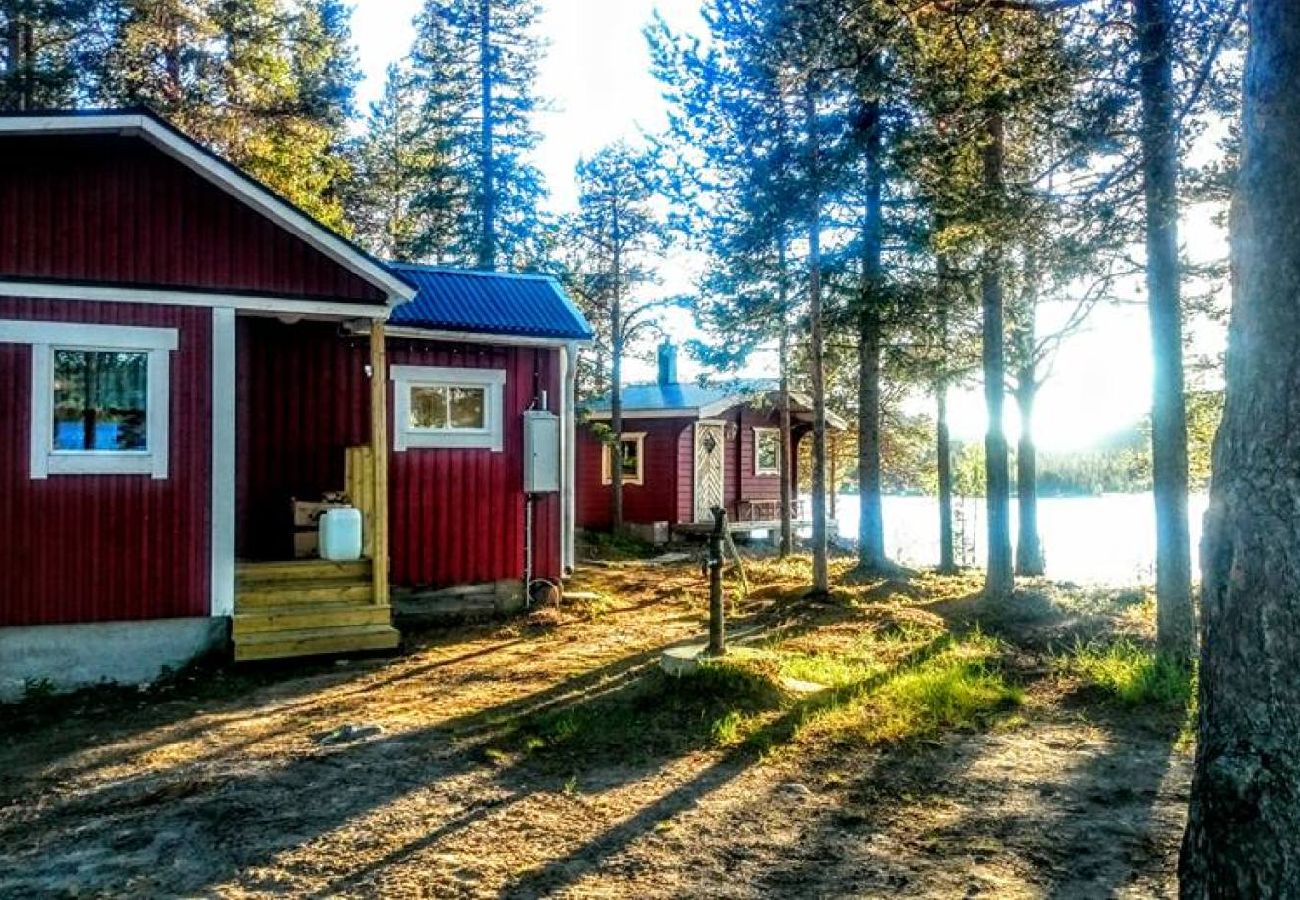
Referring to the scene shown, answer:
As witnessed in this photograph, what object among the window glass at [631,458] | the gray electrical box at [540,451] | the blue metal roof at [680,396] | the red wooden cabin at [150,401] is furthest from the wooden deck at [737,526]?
the red wooden cabin at [150,401]

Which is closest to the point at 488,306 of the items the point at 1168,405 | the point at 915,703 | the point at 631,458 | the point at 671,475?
the point at 915,703

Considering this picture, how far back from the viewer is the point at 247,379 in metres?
9.70

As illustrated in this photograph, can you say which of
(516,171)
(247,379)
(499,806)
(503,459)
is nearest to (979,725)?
(499,806)

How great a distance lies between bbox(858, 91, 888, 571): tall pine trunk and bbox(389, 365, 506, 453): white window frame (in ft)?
17.0

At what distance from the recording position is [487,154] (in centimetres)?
2108

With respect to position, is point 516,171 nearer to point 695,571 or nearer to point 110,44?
point 110,44

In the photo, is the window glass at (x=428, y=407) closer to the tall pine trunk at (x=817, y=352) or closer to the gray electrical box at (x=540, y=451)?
Result: the gray electrical box at (x=540, y=451)

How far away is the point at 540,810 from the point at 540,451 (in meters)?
6.17

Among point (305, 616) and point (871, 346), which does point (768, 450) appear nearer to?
point (871, 346)

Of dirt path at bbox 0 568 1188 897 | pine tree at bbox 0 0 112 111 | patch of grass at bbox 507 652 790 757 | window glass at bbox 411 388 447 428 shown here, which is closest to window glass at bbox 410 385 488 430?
window glass at bbox 411 388 447 428

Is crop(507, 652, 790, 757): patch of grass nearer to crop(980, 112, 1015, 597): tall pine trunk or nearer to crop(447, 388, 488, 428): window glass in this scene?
crop(447, 388, 488, 428): window glass

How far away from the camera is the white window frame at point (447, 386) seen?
10.0 metres

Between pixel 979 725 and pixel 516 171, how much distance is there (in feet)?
59.3

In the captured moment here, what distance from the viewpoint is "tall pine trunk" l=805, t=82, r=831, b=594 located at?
11945 millimetres
